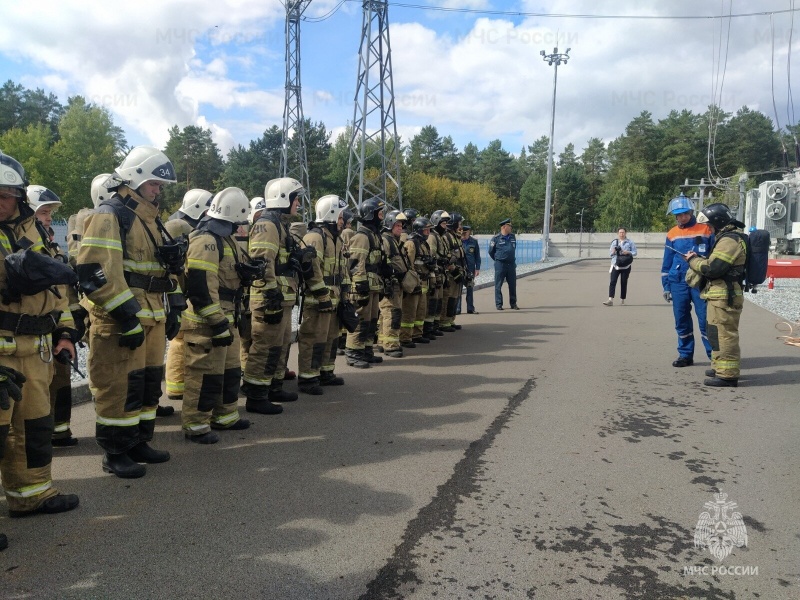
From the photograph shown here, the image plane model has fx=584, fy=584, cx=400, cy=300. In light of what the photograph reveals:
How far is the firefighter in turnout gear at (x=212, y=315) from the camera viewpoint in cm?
475

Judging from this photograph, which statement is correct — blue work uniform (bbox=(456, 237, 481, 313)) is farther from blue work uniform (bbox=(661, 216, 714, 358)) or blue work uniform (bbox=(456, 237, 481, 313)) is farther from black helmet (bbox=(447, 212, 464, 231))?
blue work uniform (bbox=(661, 216, 714, 358))

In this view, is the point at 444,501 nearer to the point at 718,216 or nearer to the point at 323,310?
the point at 323,310

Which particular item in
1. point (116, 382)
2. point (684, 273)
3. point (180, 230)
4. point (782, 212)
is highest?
point (782, 212)

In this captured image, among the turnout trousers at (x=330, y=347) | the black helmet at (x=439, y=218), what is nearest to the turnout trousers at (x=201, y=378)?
the turnout trousers at (x=330, y=347)

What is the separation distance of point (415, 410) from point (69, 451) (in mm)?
3087

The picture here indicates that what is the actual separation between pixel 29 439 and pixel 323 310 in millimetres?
3391

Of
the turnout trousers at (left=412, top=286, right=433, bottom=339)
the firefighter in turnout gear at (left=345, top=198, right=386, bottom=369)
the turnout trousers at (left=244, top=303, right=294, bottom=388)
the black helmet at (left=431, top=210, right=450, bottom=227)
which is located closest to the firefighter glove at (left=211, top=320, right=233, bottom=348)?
the turnout trousers at (left=244, top=303, right=294, bottom=388)

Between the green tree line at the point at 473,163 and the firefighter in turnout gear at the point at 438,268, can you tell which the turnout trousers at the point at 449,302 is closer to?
the firefighter in turnout gear at the point at 438,268

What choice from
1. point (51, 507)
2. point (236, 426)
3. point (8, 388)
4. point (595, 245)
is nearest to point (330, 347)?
point (236, 426)

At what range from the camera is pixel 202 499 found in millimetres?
3852

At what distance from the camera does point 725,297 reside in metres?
6.86

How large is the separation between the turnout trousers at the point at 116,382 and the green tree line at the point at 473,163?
144 feet

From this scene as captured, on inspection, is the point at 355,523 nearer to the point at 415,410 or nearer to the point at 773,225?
the point at 415,410

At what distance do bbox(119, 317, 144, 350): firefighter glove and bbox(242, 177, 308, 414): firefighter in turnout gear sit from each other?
172 cm
